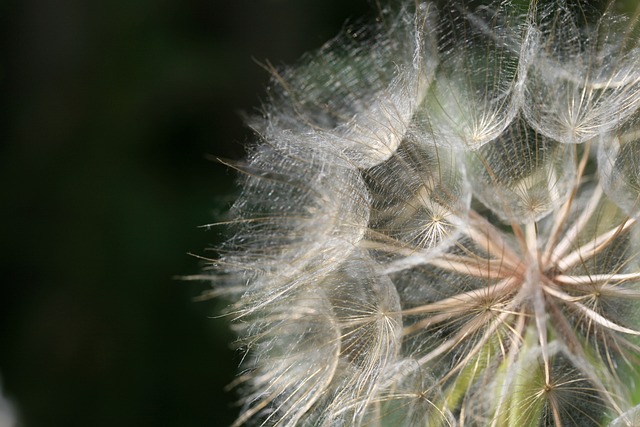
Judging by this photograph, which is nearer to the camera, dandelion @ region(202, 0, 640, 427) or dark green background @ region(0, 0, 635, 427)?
dandelion @ region(202, 0, 640, 427)

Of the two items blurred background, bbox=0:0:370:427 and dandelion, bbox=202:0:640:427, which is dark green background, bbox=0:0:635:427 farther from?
dandelion, bbox=202:0:640:427

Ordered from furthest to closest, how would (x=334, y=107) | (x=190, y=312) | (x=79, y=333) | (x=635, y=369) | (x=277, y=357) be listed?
(x=79, y=333) → (x=190, y=312) → (x=334, y=107) → (x=277, y=357) → (x=635, y=369)

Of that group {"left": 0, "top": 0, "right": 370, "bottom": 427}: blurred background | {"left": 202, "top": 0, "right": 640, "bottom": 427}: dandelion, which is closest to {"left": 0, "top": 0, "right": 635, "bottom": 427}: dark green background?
{"left": 0, "top": 0, "right": 370, "bottom": 427}: blurred background

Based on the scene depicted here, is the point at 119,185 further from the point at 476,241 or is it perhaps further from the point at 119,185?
the point at 476,241

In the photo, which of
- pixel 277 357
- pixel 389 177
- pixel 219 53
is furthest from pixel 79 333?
pixel 389 177

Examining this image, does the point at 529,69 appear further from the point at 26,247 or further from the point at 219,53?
the point at 26,247

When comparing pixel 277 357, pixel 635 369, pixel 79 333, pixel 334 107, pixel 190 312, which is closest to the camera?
pixel 635 369
